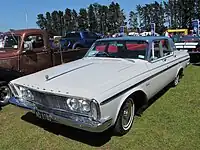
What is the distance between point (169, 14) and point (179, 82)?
70.5 m

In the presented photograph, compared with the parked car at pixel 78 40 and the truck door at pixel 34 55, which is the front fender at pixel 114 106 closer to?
the truck door at pixel 34 55

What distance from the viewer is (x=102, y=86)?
3619 millimetres

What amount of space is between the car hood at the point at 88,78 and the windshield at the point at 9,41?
118 inches

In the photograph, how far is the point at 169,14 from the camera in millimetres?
73312

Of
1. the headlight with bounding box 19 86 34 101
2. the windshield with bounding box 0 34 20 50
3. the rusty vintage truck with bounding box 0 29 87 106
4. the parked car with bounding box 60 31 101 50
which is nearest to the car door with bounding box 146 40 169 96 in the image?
the headlight with bounding box 19 86 34 101

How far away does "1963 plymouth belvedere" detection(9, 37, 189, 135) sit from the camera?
137 inches

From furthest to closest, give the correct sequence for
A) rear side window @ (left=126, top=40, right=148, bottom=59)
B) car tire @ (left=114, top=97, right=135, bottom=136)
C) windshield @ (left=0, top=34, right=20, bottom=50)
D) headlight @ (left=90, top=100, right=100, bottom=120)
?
windshield @ (left=0, top=34, right=20, bottom=50)
rear side window @ (left=126, top=40, right=148, bottom=59)
car tire @ (left=114, top=97, right=135, bottom=136)
headlight @ (left=90, top=100, right=100, bottom=120)

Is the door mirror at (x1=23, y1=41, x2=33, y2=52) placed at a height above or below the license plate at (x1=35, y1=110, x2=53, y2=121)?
above

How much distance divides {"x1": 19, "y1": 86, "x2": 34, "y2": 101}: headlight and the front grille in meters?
0.15

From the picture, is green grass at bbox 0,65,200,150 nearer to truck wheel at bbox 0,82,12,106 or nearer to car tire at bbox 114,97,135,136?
car tire at bbox 114,97,135,136

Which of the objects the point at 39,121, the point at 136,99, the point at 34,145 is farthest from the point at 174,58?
the point at 34,145

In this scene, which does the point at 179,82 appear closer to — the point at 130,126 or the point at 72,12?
the point at 130,126

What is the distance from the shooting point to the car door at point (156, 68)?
16.0 feet

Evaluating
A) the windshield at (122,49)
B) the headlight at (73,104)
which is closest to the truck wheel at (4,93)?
the windshield at (122,49)
